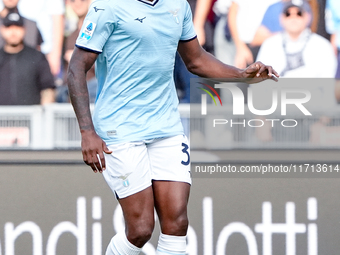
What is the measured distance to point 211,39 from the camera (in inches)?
203

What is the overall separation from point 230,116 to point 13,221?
1.93 meters

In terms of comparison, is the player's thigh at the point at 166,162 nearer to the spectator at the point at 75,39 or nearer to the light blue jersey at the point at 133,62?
the light blue jersey at the point at 133,62

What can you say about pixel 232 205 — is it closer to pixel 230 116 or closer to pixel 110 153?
pixel 230 116

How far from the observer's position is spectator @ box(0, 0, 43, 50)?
5152 millimetres

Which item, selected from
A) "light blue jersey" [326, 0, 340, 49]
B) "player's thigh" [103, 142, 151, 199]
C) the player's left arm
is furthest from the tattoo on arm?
"light blue jersey" [326, 0, 340, 49]

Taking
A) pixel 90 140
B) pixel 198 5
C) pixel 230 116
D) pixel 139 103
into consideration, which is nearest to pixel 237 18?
pixel 198 5

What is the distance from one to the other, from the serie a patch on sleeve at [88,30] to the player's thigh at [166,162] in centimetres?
73

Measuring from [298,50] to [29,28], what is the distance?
2182 mm

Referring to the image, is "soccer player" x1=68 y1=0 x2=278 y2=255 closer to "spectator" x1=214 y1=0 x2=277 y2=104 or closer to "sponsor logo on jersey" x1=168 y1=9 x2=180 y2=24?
"sponsor logo on jersey" x1=168 y1=9 x2=180 y2=24

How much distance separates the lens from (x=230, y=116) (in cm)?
523

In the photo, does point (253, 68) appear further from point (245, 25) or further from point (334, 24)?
point (334, 24)

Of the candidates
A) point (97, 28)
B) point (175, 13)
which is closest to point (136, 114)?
point (97, 28)

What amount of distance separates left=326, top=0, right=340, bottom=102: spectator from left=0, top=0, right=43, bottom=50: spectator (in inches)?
91.2

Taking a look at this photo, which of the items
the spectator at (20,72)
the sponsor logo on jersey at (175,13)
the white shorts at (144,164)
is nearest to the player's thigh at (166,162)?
the white shorts at (144,164)
